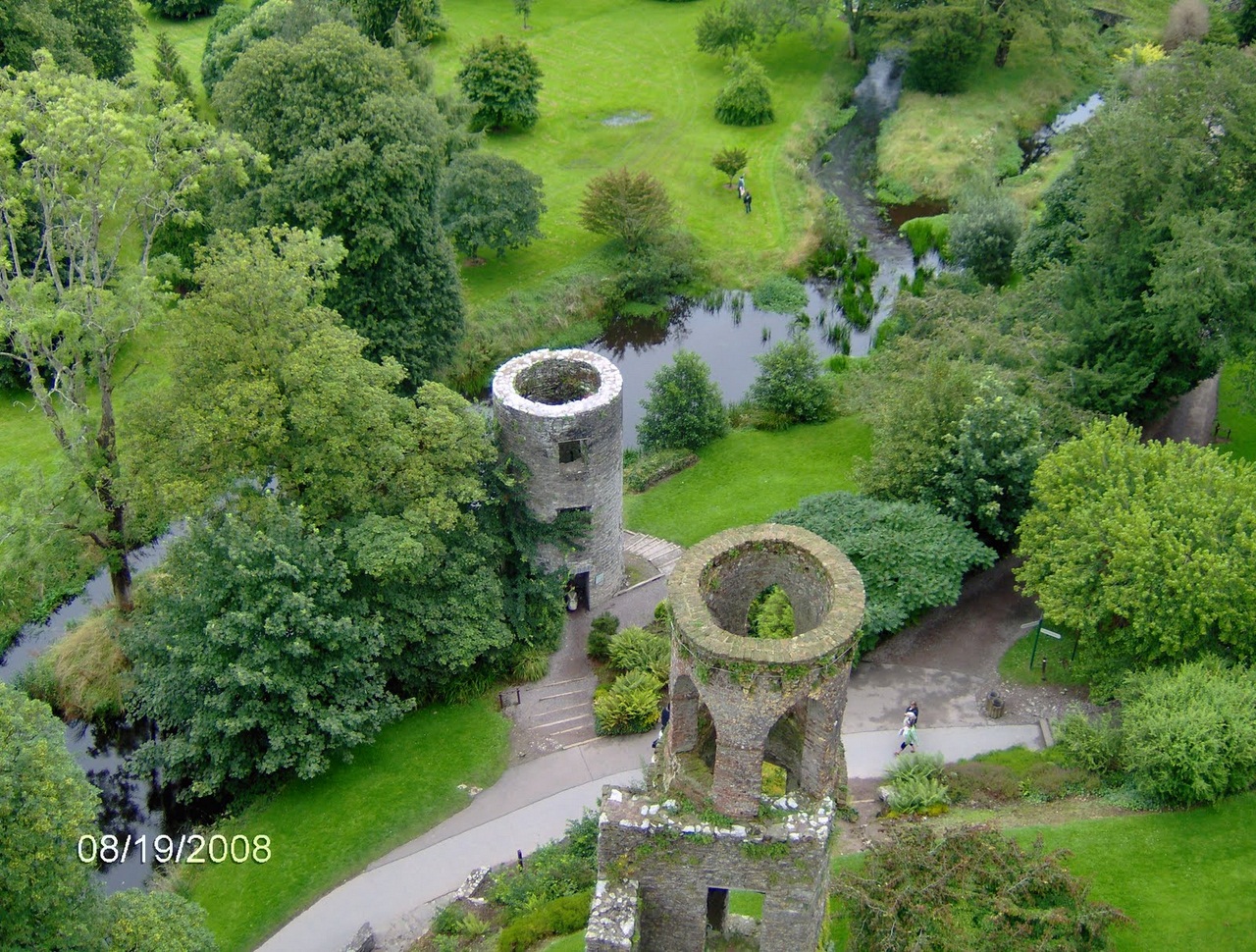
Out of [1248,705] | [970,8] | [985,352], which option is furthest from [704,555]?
[970,8]

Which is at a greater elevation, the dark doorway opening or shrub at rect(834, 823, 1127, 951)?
the dark doorway opening

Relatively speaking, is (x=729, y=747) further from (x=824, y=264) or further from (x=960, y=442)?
(x=824, y=264)

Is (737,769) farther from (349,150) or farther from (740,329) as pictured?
(740,329)

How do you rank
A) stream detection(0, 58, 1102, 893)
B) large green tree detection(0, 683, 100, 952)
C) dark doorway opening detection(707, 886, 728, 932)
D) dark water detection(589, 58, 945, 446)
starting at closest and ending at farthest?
large green tree detection(0, 683, 100, 952) < dark doorway opening detection(707, 886, 728, 932) < stream detection(0, 58, 1102, 893) < dark water detection(589, 58, 945, 446)

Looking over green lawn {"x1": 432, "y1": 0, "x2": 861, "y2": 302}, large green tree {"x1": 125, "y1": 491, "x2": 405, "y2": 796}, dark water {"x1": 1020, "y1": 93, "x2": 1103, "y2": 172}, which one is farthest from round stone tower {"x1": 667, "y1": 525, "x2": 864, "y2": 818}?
dark water {"x1": 1020, "y1": 93, "x2": 1103, "y2": 172}

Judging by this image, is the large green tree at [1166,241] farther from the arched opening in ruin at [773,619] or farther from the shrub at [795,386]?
the arched opening in ruin at [773,619]

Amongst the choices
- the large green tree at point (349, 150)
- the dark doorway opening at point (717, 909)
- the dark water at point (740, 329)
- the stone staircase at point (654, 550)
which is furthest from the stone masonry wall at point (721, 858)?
the dark water at point (740, 329)

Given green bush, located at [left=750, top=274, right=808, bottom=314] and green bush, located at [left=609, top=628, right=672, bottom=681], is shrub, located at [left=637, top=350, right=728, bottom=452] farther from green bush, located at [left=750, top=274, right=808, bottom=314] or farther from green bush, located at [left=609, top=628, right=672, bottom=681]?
green bush, located at [left=609, top=628, right=672, bottom=681]
